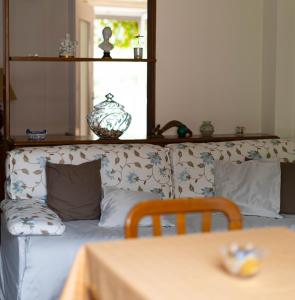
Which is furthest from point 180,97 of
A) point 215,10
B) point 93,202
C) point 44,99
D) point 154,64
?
point 44,99

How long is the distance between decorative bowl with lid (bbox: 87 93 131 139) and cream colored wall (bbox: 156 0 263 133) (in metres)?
0.56

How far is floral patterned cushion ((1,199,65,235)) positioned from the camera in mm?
3029

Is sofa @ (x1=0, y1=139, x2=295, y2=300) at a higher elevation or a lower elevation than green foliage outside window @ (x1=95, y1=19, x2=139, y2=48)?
lower

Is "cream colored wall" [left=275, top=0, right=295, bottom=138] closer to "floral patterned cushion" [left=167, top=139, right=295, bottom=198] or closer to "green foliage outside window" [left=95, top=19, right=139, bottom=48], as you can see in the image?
"floral patterned cushion" [left=167, top=139, right=295, bottom=198]

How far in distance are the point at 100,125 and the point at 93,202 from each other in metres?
0.65

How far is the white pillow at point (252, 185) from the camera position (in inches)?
145

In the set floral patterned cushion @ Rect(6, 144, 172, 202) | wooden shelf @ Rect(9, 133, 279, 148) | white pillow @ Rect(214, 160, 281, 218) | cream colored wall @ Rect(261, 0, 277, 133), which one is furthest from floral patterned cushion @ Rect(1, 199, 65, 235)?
cream colored wall @ Rect(261, 0, 277, 133)

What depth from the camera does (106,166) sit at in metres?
3.72

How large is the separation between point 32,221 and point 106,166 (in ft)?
2.52

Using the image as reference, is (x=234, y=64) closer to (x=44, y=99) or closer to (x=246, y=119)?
(x=246, y=119)

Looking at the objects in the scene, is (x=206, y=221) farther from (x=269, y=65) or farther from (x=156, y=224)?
(x=269, y=65)

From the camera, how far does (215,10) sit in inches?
184

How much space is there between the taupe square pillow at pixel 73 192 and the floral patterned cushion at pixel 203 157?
0.57 meters

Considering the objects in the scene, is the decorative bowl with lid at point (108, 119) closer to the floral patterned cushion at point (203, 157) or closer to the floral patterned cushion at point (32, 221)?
the floral patterned cushion at point (203, 157)
